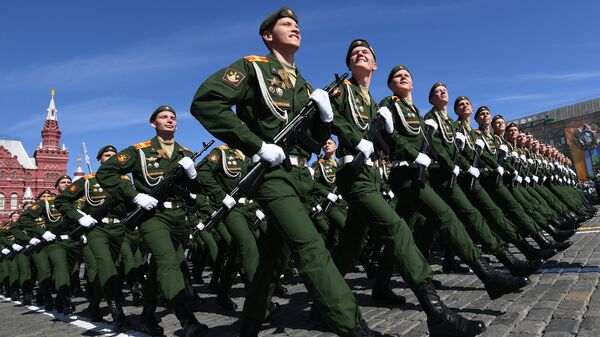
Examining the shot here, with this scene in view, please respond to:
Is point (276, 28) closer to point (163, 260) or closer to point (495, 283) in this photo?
point (163, 260)

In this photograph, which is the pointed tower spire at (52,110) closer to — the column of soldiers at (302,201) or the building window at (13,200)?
the building window at (13,200)

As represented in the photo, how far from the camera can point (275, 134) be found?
3.09 metres

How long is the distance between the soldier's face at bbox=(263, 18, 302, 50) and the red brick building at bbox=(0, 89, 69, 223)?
7485 centimetres

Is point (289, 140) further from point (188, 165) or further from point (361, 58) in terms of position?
point (188, 165)

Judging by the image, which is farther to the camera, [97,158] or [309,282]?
[97,158]

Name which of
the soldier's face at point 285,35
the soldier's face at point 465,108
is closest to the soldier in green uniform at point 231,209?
the soldier's face at point 285,35

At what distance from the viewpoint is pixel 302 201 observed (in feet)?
10.3

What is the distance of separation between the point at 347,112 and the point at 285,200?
138cm

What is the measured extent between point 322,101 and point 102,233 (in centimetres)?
422

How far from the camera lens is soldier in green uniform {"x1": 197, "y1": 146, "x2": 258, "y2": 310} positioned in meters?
5.38

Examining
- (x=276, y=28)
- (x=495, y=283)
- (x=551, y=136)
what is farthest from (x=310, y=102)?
(x=551, y=136)

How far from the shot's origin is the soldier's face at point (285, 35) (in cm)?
330

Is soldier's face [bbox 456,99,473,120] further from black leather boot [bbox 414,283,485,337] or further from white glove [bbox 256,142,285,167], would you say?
white glove [bbox 256,142,285,167]

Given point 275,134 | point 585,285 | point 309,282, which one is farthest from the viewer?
point 585,285
